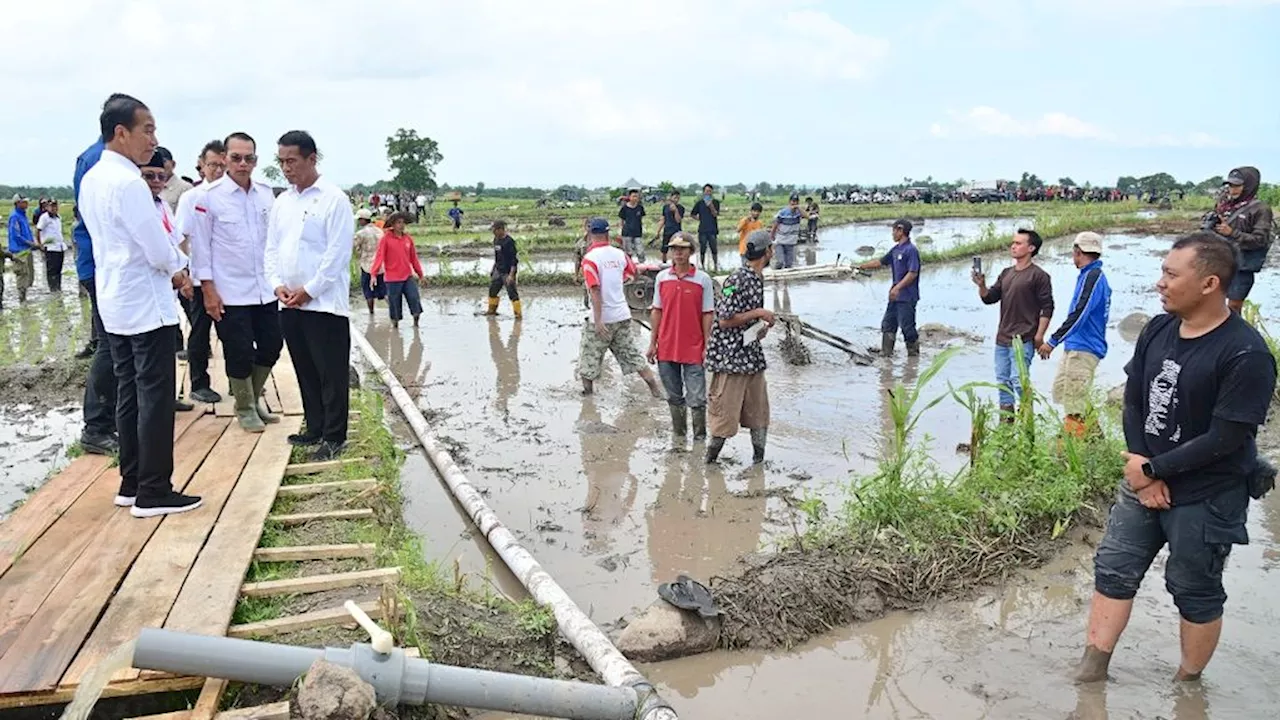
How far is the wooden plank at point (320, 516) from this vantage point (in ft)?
13.4

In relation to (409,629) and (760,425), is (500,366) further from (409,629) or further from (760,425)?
(409,629)

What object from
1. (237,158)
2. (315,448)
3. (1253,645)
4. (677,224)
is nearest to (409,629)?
(315,448)

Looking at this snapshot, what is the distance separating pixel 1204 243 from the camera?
312cm

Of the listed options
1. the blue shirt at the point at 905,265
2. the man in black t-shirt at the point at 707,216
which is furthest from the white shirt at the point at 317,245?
the man in black t-shirt at the point at 707,216

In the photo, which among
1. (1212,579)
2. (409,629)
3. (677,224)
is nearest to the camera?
(409,629)

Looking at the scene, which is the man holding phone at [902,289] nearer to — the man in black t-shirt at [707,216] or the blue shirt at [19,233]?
the man in black t-shirt at [707,216]

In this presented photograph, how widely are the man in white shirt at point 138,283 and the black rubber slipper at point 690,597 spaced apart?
2.23 m

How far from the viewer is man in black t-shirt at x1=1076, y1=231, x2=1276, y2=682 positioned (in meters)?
3.05

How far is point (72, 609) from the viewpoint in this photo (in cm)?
300

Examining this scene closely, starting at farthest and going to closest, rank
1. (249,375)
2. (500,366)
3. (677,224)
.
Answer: (677,224) → (500,366) → (249,375)

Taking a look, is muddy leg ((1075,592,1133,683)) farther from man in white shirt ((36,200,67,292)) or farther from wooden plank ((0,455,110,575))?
man in white shirt ((36,200,67,292))

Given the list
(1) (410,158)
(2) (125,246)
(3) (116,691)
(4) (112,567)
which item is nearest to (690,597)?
(3) (116,691)

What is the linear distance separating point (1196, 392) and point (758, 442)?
3450mm

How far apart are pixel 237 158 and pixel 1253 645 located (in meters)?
5.68
